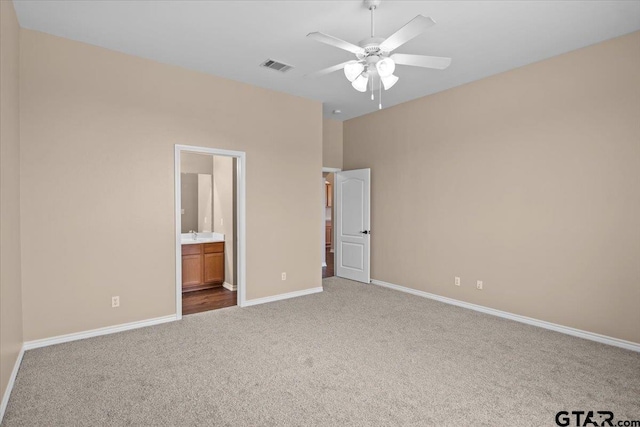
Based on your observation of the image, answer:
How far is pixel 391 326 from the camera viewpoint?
12.9ft

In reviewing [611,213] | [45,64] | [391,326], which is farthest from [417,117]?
[45,64]

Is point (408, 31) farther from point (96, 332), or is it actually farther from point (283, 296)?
point (96, 332)

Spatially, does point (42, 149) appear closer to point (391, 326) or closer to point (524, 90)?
Result: point (391, 326)

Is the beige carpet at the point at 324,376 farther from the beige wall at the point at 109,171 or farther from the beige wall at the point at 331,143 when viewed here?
the beige wall at the point at 331,143

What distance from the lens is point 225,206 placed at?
582 centimetres

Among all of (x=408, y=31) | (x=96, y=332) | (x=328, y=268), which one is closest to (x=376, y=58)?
(x=408, y=31)

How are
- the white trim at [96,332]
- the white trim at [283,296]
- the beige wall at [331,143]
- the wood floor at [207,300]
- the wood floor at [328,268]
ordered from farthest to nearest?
the wood floor at [328,268], the beige wall at [331,143], the white trim at [283,296], the wood floor at [207,300], the white trim at [96,332]

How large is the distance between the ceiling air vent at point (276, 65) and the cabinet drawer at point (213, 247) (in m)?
3.04

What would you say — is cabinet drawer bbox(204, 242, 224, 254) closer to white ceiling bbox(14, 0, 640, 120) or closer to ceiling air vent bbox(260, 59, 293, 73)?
white ceiling bbox(14, 0, 640, 120)

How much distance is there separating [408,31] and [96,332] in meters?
4.03

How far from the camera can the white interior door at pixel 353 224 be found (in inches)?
237

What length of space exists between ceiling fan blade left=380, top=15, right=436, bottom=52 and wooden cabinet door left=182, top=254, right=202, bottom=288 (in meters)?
4.41

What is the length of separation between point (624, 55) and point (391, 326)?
143 inches

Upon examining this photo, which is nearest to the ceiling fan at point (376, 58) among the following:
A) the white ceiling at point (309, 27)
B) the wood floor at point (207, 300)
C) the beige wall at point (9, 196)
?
the white ceiling at point (309, 27)
